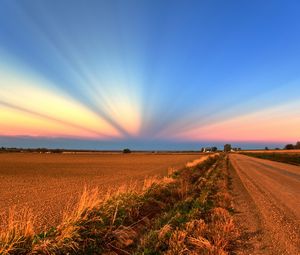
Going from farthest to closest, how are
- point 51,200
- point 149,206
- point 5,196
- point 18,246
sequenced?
point 5,196
point 51,200
point 149,206
point 18,246

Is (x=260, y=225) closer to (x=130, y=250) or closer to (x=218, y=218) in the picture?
(x=218, y=218)

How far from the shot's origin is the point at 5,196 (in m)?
16.1

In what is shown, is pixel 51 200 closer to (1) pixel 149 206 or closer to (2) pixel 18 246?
(1) pixel 149 206

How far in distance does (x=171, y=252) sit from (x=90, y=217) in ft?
9.79

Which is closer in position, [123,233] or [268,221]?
[123,233]

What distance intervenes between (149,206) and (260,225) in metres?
4.22

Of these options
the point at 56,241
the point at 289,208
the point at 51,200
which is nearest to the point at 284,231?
the point at 289,208

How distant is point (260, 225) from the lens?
9.81 m

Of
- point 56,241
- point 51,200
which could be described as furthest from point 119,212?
point 51,200

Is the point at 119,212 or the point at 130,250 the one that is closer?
the point at 130,250

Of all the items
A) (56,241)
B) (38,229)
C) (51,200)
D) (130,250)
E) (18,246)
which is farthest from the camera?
(51,200)

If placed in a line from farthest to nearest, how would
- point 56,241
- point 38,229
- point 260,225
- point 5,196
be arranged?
point 5,196 → point 260,225 → point 38,229 → point 56,241

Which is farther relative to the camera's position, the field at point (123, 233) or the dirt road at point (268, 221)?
the dirt road at point (268, 221)

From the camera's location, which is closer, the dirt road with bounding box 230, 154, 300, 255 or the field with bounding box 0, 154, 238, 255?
the field with bounding box 0, 154, 238, 255
